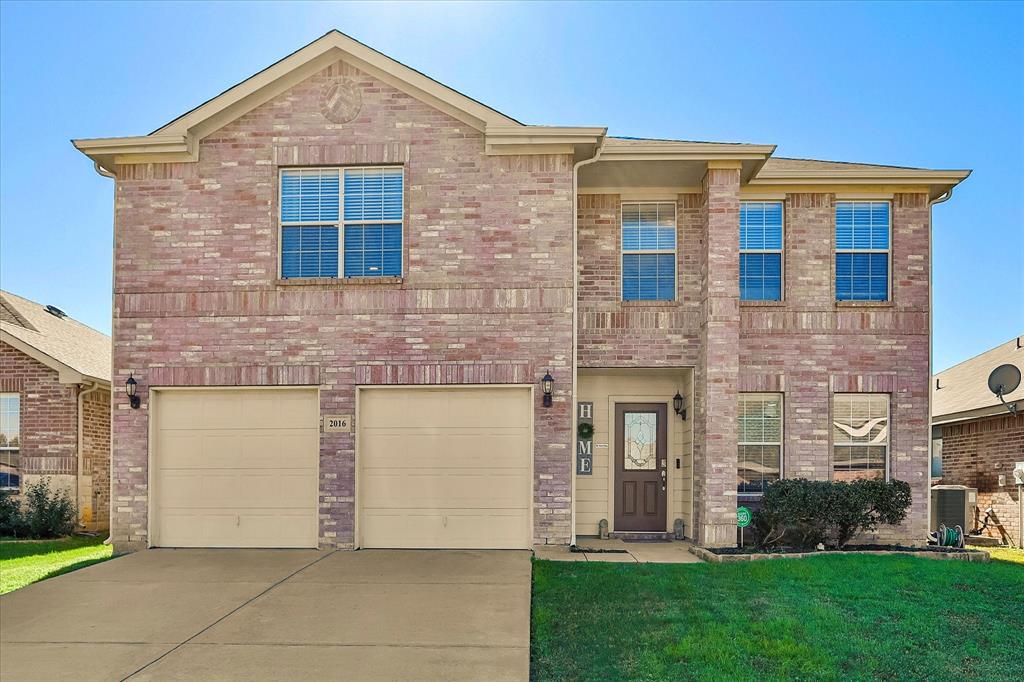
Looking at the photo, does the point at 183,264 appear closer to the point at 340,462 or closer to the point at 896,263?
the point at 340,462

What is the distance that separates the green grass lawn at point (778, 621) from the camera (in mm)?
6754

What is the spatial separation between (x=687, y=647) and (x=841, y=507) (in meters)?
5.48

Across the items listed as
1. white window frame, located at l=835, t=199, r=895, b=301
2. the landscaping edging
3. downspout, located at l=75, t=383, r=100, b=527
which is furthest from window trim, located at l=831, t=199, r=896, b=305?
downspout, located at l=75, t=383, r=100, b=527

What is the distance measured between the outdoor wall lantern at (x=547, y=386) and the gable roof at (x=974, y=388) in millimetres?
8608

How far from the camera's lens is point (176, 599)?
9094 mm

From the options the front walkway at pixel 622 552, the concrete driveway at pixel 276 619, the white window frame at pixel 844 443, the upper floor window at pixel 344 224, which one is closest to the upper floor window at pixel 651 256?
the white window frame at pixel 844 443

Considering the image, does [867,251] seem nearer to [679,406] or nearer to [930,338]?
[930,338]

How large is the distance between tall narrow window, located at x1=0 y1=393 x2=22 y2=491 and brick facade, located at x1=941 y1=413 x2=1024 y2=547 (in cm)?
1780

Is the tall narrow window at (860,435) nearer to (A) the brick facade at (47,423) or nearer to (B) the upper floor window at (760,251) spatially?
(B) the upper floor window at (760,251)

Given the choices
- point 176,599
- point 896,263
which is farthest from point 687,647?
point 896,263

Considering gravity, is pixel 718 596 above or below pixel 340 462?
below

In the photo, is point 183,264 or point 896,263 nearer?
point 183,264

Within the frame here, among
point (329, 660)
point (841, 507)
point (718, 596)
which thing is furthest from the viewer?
point (841, 507)

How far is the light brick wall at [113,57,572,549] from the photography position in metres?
11.7
